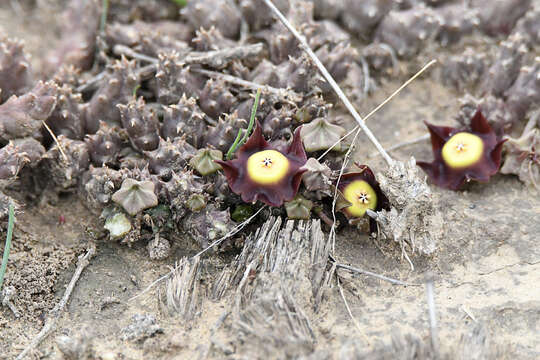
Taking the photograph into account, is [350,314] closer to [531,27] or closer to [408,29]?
[408,29]

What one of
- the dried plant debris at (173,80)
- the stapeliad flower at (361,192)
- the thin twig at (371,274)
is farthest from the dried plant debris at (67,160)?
the thin twig at (371,274)

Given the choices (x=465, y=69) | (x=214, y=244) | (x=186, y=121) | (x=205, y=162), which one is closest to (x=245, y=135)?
(x=205, y=162)

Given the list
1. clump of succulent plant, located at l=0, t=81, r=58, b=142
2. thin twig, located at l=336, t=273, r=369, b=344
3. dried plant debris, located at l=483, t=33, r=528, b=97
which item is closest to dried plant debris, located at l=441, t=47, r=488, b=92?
dried plant debris, located at l=483, t=33, r=528, b=97

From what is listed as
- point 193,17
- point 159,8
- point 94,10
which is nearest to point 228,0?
point 193,17

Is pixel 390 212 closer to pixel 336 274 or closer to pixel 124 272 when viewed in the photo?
pixel 336 274

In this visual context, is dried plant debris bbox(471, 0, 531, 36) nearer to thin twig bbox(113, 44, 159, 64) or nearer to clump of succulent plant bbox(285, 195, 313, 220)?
clump of succulent plant bbox(285, 195, 313, 220)
